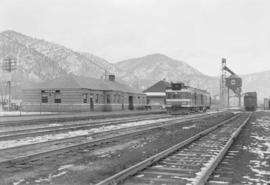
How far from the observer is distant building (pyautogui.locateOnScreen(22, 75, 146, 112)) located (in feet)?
176

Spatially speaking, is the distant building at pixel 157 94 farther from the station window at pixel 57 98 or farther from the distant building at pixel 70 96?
the station window at pixel 57 98

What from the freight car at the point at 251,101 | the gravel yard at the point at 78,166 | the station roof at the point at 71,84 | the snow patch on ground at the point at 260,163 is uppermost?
the station roof at the point at 71,84

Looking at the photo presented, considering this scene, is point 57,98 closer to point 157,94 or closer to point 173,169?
point 173,169

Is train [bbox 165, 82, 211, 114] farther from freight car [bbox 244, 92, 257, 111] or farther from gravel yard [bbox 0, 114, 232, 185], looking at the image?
freight car [bbox 244, 92, 257, 111]

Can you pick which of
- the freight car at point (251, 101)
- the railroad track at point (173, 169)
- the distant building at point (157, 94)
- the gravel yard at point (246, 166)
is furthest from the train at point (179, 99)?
the distant building at point (157, 94)

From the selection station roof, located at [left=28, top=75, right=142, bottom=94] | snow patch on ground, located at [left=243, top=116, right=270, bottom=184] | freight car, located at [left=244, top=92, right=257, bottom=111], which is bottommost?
snow patch on ground, located at [left=243, top=116, right=270, bottom=184]

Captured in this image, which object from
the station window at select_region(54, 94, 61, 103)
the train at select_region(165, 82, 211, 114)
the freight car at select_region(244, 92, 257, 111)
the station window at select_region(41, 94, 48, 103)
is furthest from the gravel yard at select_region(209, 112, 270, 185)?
the freight car at select_region(244, 92, 257, 111)

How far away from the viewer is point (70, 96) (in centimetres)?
5369

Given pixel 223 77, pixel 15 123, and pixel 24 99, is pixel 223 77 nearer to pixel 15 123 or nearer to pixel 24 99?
pixel 24 99

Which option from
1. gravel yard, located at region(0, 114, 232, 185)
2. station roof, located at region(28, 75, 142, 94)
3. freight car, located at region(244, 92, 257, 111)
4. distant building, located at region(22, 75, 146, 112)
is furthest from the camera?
freight car, located at region(244, 92, 257, 111)

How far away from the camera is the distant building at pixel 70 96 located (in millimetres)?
53638

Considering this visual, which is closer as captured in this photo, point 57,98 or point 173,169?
point 173,169

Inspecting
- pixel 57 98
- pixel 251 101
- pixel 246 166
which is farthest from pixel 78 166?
pixel 251 101

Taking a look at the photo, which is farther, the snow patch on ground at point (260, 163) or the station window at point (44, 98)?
the station window at point (44, 98)
